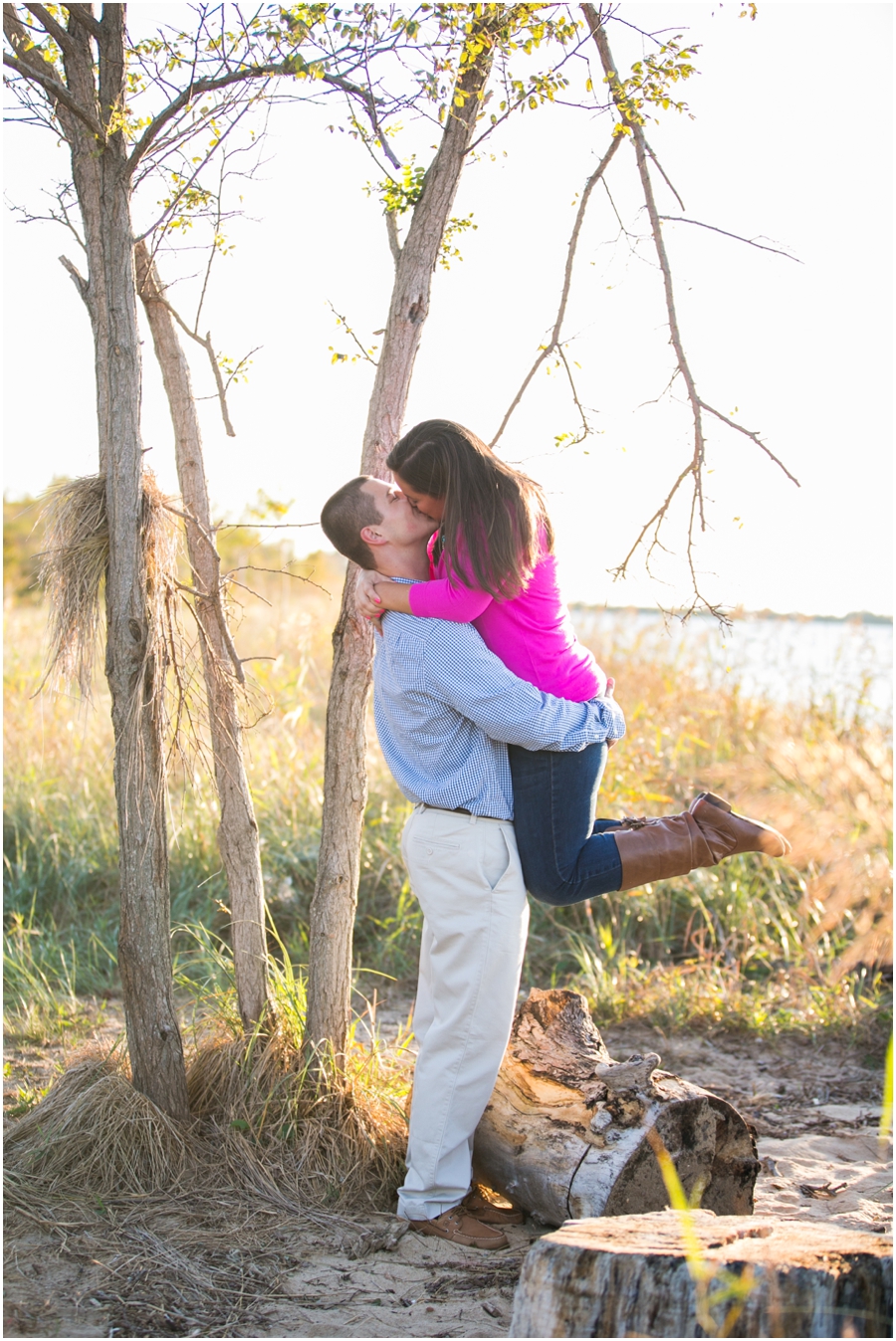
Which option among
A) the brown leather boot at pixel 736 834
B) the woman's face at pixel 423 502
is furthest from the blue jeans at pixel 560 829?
the woman's face at pixel 423 502

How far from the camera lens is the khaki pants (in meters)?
2.61

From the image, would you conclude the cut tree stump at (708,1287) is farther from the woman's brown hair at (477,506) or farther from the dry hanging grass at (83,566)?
the dry hanging grass at (83,566)

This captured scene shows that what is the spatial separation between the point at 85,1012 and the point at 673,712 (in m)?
3.76

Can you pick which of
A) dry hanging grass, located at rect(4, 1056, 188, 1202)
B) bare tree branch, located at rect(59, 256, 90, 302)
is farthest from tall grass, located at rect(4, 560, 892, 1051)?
bare tree branch, located at rect(59, 256, 90, 302)

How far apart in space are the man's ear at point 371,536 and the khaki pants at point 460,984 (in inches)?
28.0

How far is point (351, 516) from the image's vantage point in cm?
272

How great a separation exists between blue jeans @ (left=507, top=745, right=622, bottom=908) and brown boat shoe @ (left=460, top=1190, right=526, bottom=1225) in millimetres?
848

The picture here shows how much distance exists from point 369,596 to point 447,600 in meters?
0.24

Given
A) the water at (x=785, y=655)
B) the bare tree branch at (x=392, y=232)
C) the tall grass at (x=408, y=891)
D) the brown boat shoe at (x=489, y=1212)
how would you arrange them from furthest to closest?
the water at (x=785, y=655)
the tall grass at (x=408, y=891)
the bare tree branch at (x=392, y=232)
the brown boat shoe at (x=489, y=1212)

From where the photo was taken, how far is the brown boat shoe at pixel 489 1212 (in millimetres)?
2748

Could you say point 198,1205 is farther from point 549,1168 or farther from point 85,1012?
point 85,1012

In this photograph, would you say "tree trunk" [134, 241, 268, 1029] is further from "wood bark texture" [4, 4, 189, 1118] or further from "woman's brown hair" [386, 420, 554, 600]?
"woman's brown hair" [386, 420, 554, 600]

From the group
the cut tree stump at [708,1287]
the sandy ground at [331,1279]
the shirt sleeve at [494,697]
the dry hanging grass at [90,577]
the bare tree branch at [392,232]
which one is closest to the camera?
the cut tree stump at [708,1287]

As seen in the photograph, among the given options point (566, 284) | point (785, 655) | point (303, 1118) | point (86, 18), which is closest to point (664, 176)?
point (566, 284)
